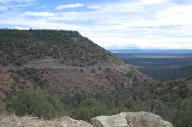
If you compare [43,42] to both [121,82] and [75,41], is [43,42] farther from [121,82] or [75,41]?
[121,82]

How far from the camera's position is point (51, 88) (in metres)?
95.3

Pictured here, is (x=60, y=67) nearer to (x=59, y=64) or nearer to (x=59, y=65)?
(x=59, y=65)

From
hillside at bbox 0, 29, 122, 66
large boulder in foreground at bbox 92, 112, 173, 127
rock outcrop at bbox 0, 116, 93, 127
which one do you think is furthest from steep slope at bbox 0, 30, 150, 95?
rock outcrop at bbox 0, 116, 93, 127

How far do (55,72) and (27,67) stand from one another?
6877 mm

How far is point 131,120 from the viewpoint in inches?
474

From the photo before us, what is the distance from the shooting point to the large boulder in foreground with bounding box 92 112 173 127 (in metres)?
11.4

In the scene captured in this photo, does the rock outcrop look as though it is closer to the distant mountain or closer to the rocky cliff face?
the rocky cliff face

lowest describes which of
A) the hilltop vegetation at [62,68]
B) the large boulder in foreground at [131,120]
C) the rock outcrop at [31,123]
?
the hilltop vegetation at [62,68]

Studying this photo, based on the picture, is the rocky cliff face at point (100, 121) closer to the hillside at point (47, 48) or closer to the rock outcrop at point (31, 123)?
the rock outcrop at point (31, 123)

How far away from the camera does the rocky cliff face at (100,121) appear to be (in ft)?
33.8

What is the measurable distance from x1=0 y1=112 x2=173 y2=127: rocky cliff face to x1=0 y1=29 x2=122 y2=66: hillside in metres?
93.8

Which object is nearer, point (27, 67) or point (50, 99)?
point (50, 99)

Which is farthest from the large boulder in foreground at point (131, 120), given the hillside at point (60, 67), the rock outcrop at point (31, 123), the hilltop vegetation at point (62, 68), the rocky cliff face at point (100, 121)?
the hillside at point (60, 67)

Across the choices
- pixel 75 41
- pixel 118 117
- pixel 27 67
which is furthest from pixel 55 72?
pixel 118 117
